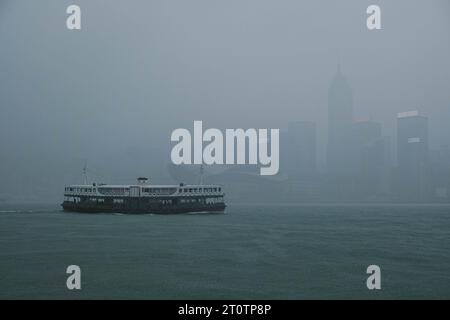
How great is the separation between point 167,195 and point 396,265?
150 ft

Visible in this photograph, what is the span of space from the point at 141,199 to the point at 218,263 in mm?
42690

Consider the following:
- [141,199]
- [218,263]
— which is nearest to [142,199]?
[141,199]

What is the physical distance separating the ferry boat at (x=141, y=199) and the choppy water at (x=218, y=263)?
21.3m

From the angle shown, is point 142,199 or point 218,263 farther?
point 142,199

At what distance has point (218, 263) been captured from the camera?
3017cm

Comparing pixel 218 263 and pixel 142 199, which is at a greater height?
pixel 142 199

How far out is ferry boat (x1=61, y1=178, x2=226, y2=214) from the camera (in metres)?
71.2

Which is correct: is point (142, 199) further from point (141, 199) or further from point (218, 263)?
point (218, 263)

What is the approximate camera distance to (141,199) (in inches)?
2805

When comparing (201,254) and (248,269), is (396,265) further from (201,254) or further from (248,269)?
(201,254)

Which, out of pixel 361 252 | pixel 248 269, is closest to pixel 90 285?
pixel 248 269

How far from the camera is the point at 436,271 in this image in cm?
2756

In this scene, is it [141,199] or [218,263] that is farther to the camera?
[141,199]
